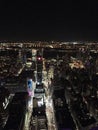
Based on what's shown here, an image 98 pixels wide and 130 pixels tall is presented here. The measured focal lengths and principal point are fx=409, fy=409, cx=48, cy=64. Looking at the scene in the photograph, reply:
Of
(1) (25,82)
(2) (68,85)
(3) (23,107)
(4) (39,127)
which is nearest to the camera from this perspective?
(4) (39,127)

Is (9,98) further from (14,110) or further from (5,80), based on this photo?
(5,80)

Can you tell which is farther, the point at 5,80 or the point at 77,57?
the point at 77,57

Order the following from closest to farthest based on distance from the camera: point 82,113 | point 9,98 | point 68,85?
point 82,113
point 9,98
point 68,85

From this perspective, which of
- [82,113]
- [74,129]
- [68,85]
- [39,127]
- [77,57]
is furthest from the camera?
[77,57]

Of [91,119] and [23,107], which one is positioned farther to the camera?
[23,107]

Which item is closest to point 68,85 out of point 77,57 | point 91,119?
point 91,119

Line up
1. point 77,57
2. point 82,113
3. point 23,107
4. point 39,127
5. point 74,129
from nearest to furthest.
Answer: point 74,129, point 39,127, point 82,113, point 23,107, point 77,57

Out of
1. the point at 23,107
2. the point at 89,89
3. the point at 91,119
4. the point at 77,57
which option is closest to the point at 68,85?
the point at 89,89

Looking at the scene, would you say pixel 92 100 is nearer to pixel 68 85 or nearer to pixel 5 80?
pixel 68 85
